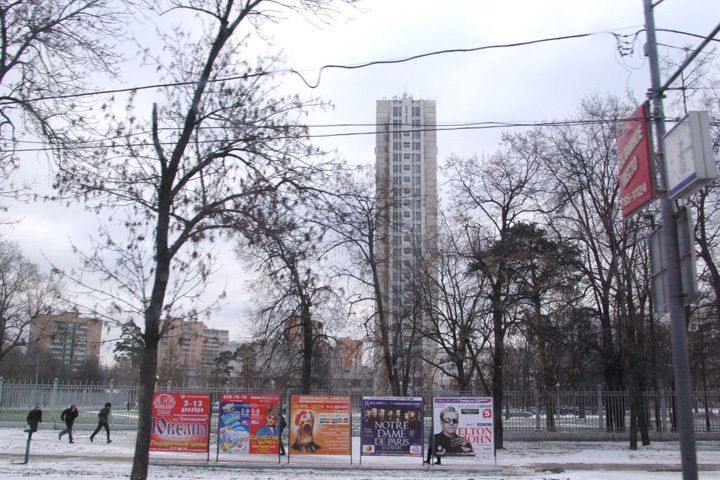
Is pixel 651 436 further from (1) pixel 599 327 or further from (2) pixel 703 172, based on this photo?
(2) pixel 703 172

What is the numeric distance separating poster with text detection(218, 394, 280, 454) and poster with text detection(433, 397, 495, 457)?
4844mm

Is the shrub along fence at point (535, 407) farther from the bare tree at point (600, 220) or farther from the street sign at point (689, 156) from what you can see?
the street sign at point (689, 156)

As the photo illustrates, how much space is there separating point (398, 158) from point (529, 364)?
7346 cm

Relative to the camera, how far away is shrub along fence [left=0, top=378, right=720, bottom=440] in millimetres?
28172

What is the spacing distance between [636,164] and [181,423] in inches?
631

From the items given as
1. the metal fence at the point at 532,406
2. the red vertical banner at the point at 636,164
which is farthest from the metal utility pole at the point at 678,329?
the metal fence at the point at 532,406

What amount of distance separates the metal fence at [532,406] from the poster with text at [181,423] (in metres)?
7.14

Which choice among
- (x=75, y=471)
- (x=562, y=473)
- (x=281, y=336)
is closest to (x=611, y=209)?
(x=562, y=473)

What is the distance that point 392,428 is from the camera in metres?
18.5

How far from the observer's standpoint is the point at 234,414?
1908 centimetres

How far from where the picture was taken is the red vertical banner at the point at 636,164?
7410mm

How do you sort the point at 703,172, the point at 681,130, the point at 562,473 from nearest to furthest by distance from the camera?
the point at 703,172 → the point at 681,130 → the point at 562,473

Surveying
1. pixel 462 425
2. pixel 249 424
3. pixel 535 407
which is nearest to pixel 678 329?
pixel 462 425

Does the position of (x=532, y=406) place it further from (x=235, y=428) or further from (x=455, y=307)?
(x=235, y=428)
